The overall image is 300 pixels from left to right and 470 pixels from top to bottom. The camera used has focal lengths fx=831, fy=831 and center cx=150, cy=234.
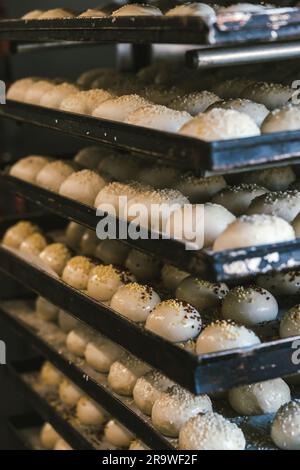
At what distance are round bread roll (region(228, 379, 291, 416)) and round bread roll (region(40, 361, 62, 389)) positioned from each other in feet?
4.04

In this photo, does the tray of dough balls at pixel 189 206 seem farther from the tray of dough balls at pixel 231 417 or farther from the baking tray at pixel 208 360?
the tray of dough balls at pixel 231 417

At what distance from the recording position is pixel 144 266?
115 inches

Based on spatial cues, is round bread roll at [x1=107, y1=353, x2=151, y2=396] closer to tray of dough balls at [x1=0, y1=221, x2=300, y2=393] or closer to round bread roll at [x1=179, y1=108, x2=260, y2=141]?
tray of dough balls at [x1=0, y1=221, x2=300, y2=393]

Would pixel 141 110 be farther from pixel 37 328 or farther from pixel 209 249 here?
pixel 37 328

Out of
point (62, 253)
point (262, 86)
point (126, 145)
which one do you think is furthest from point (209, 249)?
point (62, 253)

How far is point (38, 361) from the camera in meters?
3.75

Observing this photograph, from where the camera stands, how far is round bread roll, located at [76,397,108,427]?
3004 mm

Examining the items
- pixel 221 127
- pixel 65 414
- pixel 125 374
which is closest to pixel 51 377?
pixel 65 414

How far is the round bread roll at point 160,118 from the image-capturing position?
7.67ft

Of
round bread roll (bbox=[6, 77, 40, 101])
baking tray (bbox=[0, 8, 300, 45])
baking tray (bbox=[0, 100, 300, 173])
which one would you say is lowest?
round bread roll (bbox=[6, 77, 40, 101])

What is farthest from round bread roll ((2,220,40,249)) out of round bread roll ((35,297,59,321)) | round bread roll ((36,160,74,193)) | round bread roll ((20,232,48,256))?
round bread roll ((36,160,74,193))

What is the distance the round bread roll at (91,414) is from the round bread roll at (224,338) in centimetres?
88

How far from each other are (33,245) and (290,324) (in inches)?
56.5

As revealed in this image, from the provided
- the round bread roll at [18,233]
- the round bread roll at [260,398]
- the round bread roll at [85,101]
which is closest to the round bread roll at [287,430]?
the round bread roll at [260,398]
